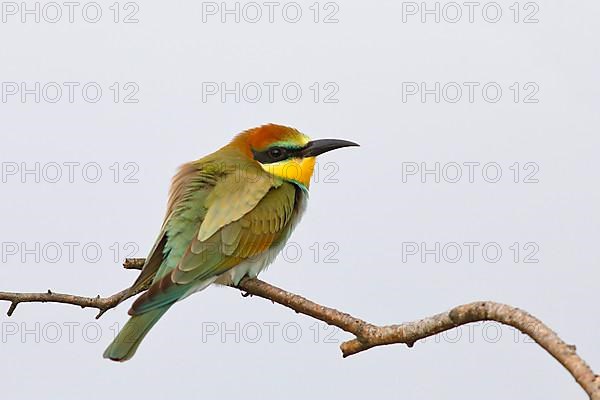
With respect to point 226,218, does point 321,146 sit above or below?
above

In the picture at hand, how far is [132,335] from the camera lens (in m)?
2.38

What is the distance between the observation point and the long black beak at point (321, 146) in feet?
9.88

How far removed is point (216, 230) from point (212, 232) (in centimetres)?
2

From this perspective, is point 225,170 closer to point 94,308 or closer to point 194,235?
point 194,235

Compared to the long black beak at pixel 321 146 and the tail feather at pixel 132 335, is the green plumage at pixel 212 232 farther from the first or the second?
the long black beak at pixel 321 146

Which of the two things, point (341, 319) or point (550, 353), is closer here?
point (550, 353)

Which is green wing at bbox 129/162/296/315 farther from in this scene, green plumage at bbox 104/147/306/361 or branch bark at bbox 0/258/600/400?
branch bark at bbox 0/258/600/400

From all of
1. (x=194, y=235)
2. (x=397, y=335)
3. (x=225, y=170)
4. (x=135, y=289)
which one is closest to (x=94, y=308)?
(x=135, y=289)

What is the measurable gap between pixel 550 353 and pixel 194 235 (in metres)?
1.40

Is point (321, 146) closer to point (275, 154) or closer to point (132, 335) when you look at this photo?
point (275, 154)

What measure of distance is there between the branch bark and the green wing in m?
0.12

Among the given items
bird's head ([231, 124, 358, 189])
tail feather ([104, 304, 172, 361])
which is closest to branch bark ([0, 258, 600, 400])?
tail feather ([104, 304, 172, 361])

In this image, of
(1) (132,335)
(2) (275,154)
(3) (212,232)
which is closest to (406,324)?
(1) (132,335)

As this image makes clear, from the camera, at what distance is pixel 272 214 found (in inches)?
111
